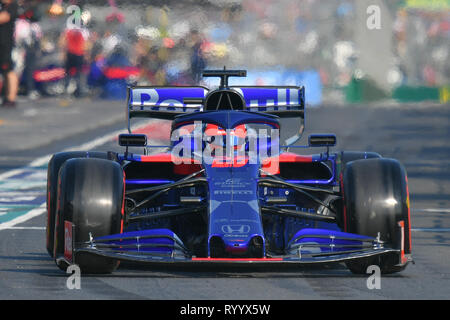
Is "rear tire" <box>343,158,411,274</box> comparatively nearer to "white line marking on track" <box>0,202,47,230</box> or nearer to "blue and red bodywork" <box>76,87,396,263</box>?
"blue and red bodywork" <box>76,87,396,263</box>

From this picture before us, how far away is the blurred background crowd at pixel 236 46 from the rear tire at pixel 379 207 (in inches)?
558

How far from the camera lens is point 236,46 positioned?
108 ft

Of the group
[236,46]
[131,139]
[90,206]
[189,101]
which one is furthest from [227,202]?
[236,46]

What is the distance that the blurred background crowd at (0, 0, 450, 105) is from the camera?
26.3 meters

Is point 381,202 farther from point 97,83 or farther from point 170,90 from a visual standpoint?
point 97,83

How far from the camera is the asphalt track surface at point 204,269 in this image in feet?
30.8

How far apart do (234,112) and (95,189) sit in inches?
71.2

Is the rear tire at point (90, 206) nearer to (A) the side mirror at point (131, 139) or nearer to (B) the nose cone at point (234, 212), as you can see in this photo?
(B) the nose cone at point (234, 212)

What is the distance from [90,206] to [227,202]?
99cm

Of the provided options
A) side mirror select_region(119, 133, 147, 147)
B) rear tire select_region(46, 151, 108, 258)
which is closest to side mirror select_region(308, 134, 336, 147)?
side mirror select_region(119, 133, 147, 147)

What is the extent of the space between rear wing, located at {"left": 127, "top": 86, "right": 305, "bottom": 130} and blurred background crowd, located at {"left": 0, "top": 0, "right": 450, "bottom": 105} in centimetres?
1169

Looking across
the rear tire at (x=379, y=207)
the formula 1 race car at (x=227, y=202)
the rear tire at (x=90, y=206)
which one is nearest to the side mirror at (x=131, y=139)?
the formula 1 race car at (x=227, y=202)

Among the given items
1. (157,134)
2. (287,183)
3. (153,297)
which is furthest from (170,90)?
(157,134)
